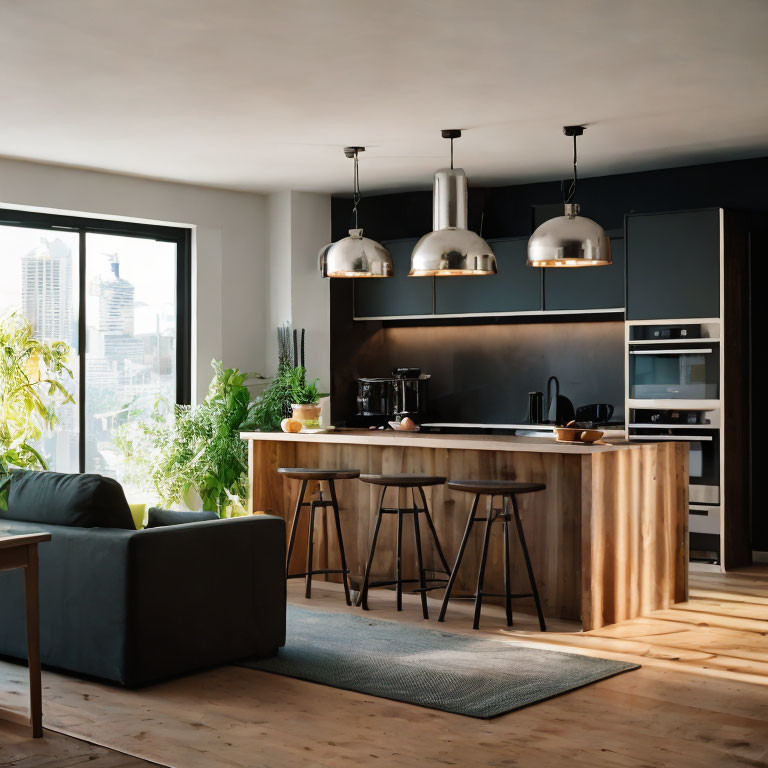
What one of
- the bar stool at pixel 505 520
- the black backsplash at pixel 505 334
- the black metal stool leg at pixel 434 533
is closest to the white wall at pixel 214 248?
the black backsplash at pixel 505 334

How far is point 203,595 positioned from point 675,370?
158 inches

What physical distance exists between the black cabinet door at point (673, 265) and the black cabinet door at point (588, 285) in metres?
0.24

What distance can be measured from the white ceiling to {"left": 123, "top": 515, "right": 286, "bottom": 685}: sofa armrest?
207 centimetres

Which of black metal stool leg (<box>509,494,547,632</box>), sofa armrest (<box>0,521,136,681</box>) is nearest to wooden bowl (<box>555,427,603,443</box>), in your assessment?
black metal stool leg (<box>509,494,547,632</box>)

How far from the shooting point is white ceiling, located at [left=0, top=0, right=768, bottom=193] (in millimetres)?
4422

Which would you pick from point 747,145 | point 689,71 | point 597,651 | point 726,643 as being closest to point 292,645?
point 597,651

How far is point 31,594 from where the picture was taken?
12.6ft

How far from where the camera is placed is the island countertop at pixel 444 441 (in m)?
5.55

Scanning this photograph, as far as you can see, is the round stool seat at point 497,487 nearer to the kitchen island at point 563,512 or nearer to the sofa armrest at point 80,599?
the kitchen island at point 563,512

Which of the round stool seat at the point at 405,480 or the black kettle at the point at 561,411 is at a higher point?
the black kettle at the point at 561,411

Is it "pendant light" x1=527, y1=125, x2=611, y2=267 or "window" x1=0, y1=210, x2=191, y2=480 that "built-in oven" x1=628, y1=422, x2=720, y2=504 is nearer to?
"pendant light" x1=527, y1=125, x2=611, y2=267

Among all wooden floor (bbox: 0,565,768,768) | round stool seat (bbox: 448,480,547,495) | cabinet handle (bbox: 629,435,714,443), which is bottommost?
wooden floor (bbox: 0,565,768,768)

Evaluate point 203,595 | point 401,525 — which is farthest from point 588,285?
point 203,595

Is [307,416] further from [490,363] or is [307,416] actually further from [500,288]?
[490,363]
